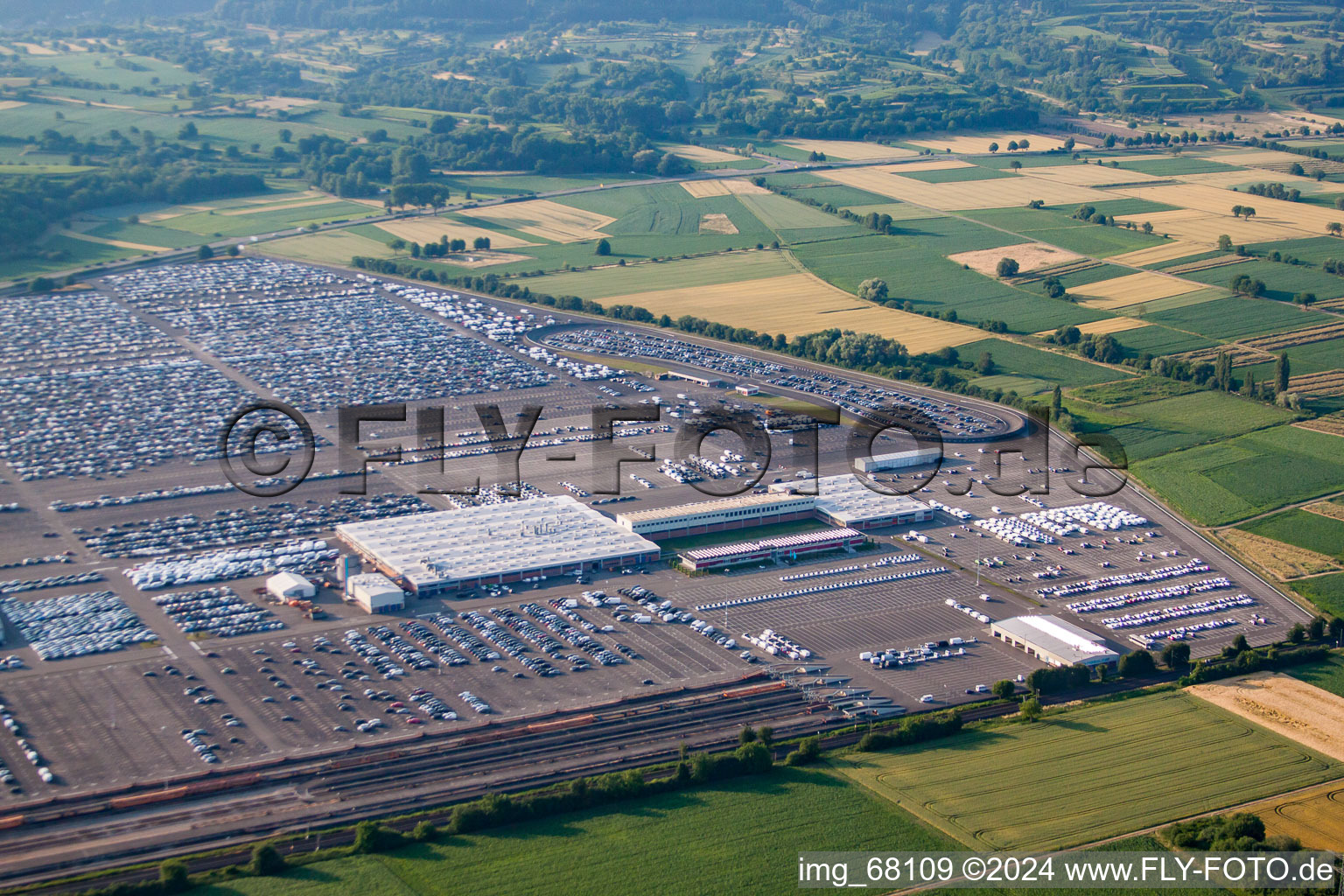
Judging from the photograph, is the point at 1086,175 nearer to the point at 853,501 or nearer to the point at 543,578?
the point at 853,501

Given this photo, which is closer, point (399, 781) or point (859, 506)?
point (399, 781)

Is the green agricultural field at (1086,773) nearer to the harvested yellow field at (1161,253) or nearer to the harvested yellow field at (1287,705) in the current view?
the harvested yellow field at (1287,705)

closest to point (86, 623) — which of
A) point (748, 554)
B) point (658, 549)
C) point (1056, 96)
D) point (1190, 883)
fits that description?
point (658, 549)

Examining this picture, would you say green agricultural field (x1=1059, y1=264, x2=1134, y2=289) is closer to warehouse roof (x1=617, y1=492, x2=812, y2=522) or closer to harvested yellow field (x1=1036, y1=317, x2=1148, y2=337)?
harvested yellow field (x1=1036, y1=317, x2=1148, y2=337)

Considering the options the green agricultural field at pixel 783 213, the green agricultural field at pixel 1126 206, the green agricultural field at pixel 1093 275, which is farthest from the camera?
the green agricultural field at pixel 1126 206

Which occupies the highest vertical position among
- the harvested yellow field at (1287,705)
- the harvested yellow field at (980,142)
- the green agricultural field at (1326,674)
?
the harvested yellow field at (980,142)

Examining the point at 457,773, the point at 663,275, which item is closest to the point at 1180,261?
the point at 663,275

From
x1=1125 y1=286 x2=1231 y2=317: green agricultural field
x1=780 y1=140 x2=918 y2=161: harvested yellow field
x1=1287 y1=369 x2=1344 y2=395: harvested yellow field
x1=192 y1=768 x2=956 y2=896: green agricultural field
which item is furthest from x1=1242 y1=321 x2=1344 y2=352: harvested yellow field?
x1=780 y1=140 x2=918 y2=161: harvested yellow field

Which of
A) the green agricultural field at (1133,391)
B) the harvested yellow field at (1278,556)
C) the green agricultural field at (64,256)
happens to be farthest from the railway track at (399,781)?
the green agricultural field at (64,256)
